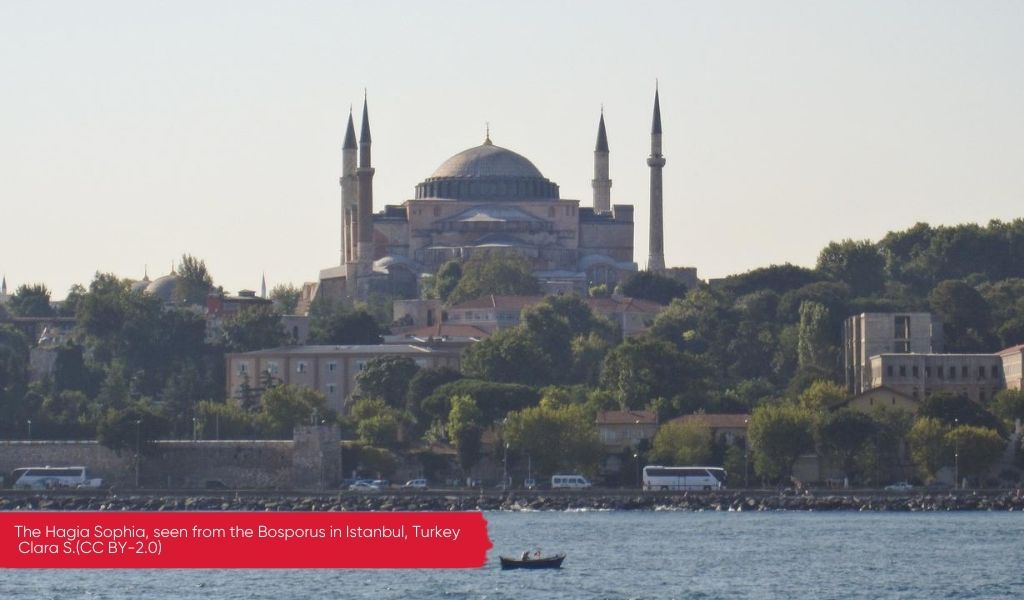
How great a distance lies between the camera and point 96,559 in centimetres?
5322

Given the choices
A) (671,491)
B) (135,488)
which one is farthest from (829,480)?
(135,488)

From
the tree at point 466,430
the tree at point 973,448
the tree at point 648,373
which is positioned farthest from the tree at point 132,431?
the tree at point 973,448

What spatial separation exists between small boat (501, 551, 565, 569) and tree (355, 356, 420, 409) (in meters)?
41.6

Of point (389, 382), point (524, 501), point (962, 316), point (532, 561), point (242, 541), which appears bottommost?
point (532, 561)

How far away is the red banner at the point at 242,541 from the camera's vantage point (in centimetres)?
5516

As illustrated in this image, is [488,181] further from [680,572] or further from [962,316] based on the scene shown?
[680,572]

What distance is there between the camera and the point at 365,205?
143 meters

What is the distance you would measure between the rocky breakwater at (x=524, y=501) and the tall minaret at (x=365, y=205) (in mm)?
48337

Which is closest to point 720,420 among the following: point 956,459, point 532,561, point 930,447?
point 930,447

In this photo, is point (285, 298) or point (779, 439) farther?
point (285, 298)

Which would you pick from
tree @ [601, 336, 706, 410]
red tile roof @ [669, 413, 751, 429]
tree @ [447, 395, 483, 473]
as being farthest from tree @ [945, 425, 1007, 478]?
tree @ [447, 395, 483, 473]

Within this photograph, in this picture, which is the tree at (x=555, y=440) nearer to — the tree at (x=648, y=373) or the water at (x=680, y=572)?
the tree at (x=648, y=373)

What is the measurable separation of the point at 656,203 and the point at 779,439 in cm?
4436

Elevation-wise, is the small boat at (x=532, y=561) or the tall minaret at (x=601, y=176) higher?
the tall minaret at (x=601, y=176)
